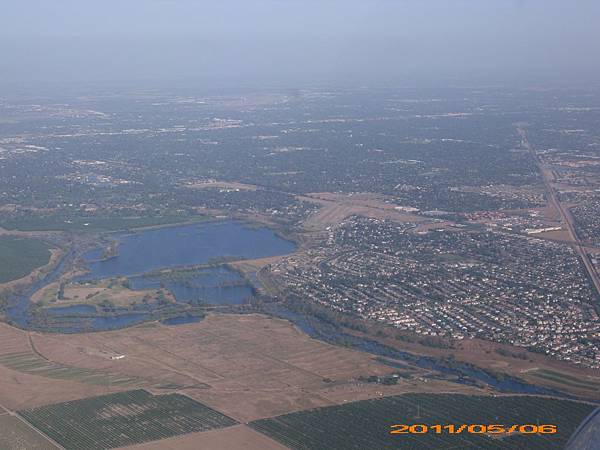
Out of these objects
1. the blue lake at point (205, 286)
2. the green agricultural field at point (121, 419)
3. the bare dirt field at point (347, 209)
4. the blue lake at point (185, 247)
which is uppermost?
the bare dirt field at point (347, 209)

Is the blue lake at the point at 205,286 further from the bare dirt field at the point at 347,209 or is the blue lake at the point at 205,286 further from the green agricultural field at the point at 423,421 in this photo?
the green agricultural field at the point at 423,421

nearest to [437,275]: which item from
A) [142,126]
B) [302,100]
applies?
[142,126]

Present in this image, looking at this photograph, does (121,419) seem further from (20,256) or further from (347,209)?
(347,209)

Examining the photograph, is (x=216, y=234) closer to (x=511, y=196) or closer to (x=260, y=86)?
(x=511, y=196)

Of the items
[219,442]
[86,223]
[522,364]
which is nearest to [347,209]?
[86,223]

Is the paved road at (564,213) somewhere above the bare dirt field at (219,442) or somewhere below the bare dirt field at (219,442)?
above

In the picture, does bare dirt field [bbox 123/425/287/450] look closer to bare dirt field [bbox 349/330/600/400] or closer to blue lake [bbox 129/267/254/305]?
bare dirt field [bbox 349/330/600/400]

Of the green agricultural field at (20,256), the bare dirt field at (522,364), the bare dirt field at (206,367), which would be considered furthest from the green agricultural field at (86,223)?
the bare dirt field at (522,364)
